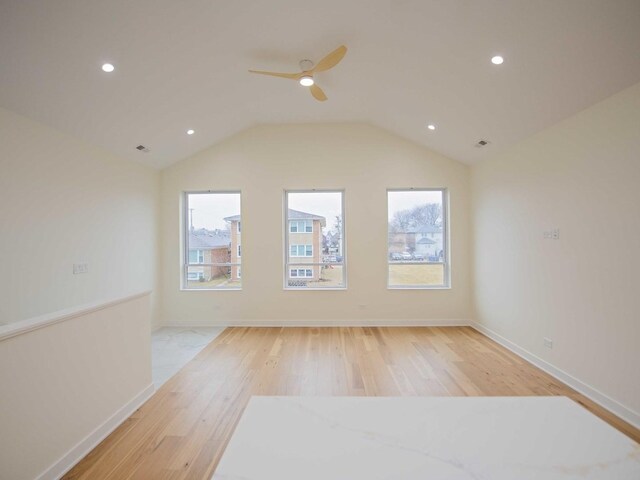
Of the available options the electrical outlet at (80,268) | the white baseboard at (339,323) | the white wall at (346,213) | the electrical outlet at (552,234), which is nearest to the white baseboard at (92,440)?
the electrical outlet at (80,268)

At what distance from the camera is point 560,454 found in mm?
531

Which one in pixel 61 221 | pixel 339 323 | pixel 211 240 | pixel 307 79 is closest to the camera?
pixel 307 79

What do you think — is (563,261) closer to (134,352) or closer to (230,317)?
(134,352)

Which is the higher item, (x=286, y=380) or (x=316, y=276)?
(x=316, y=276)

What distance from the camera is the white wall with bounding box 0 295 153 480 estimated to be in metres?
1.56

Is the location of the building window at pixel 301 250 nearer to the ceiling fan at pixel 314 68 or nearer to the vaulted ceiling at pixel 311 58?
the vaulted ceiling at pixel 311 58

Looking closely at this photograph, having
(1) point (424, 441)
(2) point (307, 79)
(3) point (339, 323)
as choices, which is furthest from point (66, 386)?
(3) point (339, 323)

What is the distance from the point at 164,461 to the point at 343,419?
1.97 meters

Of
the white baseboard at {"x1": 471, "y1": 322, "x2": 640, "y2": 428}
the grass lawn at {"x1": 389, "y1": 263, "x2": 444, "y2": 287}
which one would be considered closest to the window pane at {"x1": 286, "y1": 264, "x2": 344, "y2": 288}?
the grass lawn at {"x1": 389, "y1": 263, "x2": 444, "y2": 287}

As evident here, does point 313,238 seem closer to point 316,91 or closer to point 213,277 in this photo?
point 213,277

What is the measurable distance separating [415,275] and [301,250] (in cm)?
196

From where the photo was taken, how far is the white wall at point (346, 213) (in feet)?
15.5

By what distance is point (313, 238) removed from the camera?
195 inches

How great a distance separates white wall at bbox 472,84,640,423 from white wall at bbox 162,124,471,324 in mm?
924
